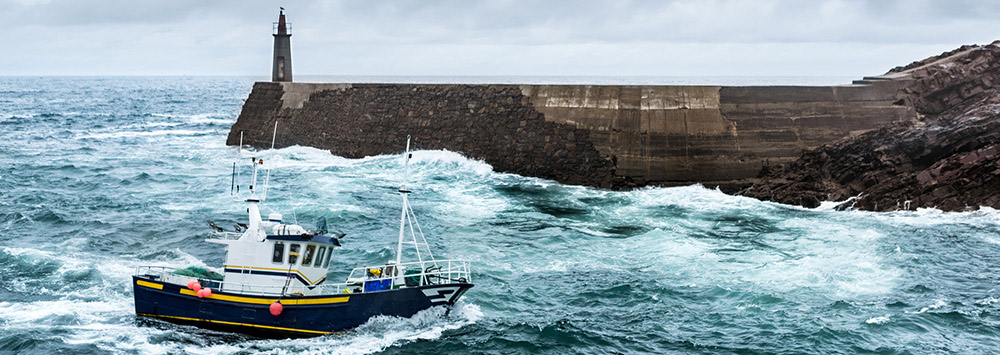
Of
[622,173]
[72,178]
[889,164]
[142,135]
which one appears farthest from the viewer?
[142,135]

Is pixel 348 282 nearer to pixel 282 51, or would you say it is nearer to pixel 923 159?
pixel 923 159

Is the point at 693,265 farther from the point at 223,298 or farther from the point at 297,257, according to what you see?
the point at 223,298

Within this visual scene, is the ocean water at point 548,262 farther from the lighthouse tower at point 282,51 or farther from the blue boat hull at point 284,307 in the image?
the lighthouse tower at point 282,51

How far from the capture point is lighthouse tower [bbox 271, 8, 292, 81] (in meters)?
42.4

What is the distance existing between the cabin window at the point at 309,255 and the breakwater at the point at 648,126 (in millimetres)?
13997

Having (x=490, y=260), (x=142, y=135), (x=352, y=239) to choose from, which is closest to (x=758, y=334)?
(x=490, y=260)

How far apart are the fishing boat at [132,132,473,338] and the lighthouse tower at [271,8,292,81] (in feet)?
95.6

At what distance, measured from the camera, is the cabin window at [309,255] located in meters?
14.5

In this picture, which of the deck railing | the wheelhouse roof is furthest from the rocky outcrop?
the wheelhouse roof

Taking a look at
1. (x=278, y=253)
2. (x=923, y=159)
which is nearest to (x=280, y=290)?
(x=278, y=253)

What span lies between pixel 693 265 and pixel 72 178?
2372cm

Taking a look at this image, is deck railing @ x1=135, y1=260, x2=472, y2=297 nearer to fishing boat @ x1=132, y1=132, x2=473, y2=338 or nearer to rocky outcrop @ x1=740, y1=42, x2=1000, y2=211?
fishing boat @ x1=132, y1=132, x2=473, y2=338

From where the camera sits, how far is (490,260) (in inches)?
720

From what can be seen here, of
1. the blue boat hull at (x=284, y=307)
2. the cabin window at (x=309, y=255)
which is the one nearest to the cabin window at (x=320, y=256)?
the cabin window at (x=309, y=255)
